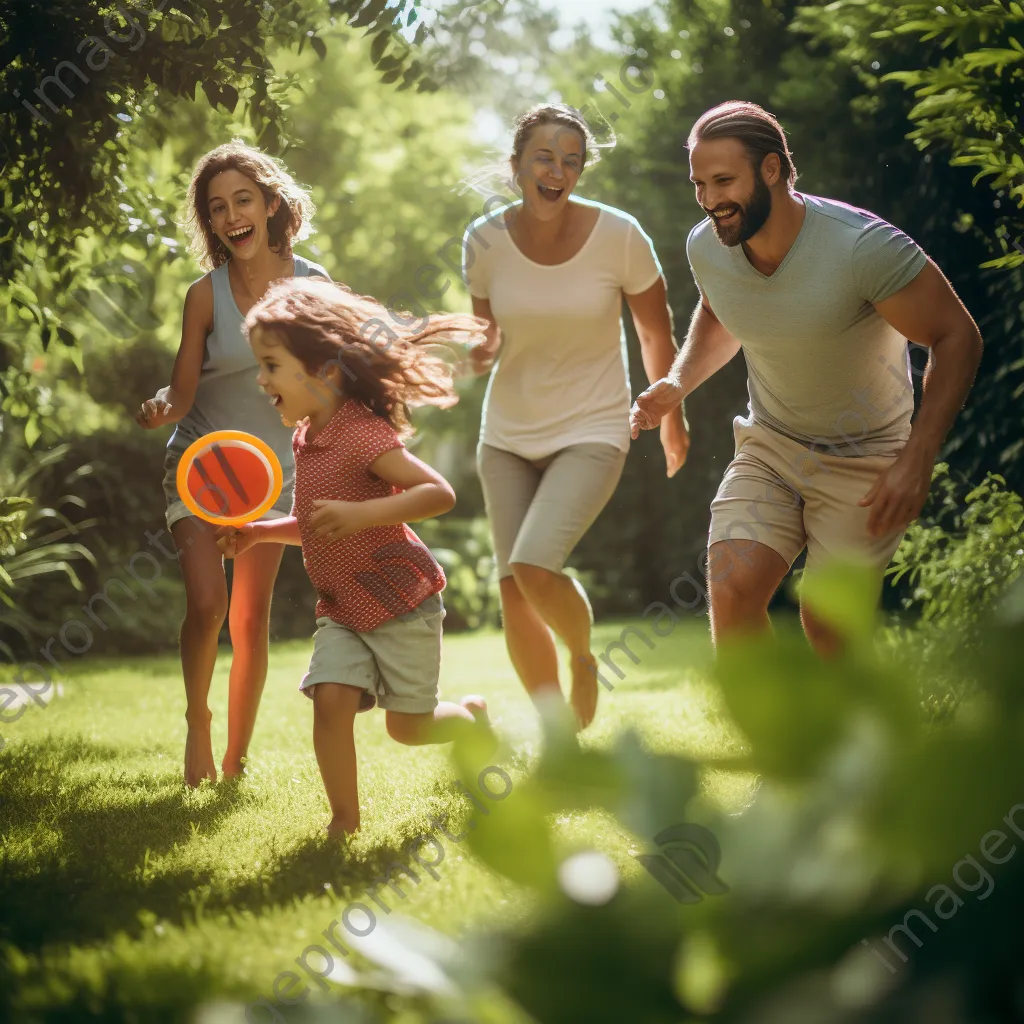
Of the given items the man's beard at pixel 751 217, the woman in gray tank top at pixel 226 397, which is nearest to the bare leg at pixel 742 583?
the man's beard at pixel 751 217

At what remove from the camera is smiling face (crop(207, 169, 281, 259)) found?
15.7 ft

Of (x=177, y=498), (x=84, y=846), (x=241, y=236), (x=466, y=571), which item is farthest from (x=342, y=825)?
(x=466, y=571)

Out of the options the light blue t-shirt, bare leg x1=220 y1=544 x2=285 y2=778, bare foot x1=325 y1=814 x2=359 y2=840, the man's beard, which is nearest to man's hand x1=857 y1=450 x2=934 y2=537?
the light blue t-shirt

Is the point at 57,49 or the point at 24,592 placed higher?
the point at 57,49

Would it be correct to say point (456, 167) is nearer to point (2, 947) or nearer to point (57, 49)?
point (57, 49)

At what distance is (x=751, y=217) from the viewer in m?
3.71

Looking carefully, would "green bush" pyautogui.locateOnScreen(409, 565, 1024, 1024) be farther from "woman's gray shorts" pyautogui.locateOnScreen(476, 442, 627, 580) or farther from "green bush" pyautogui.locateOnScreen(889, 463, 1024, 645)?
"green bush" pyautogui.locateOnScreen(889, 463, 1024, 645)

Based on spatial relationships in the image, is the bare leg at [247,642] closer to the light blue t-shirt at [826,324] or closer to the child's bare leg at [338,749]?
the child's bare leg at [338,749]

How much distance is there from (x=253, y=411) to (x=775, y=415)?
2052 mm

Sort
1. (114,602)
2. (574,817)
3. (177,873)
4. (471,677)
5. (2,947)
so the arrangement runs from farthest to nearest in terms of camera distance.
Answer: (114,602) < (471,677) < (574,817) < (177,873) < (2,947)

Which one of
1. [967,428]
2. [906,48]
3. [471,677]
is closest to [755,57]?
[906,48]

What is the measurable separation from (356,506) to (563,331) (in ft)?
4.91

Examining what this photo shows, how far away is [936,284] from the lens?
138 inches

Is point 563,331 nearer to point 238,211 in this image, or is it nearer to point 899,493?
point 238,211
